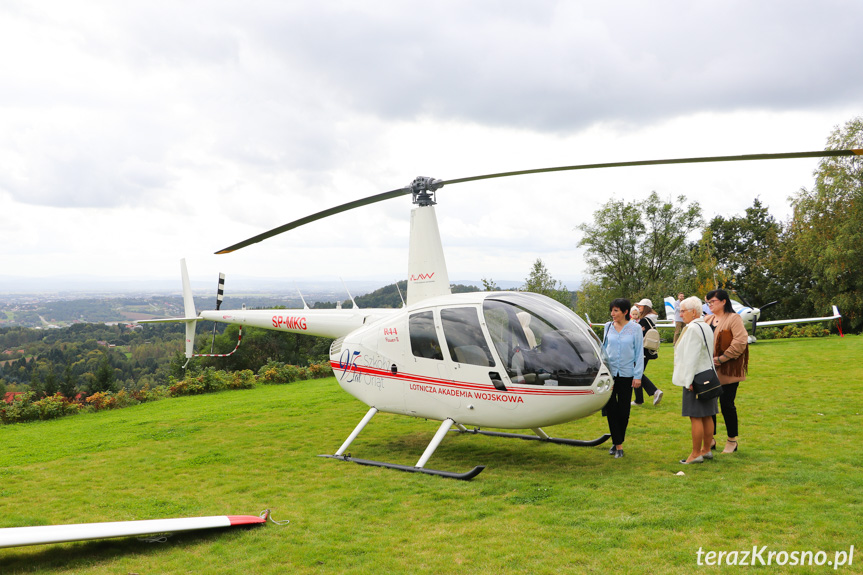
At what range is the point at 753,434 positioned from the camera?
7.03 meters

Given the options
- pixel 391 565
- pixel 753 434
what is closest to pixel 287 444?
pixel 391 565

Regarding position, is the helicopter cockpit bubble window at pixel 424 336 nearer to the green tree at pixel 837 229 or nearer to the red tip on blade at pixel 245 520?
the red tip on blade at pixel 245 520

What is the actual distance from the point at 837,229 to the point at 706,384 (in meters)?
31.0

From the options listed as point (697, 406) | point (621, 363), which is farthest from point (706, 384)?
point (621, 363)

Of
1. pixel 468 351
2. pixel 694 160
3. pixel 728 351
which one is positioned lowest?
pixel 728 351

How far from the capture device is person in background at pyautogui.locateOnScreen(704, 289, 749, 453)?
5.83 metres

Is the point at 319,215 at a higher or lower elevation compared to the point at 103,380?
higher

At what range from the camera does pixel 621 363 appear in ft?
20.0

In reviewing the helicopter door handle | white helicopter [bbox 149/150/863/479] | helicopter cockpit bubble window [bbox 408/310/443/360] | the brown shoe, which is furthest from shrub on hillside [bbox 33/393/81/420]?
the brown shoe

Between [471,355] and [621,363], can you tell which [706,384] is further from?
[471,355]

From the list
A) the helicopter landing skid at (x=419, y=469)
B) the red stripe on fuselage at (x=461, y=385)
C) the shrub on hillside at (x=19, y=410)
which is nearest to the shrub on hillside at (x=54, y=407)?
the shrub on hillside at (x=19, y=410)

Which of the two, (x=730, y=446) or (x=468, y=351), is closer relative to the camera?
(x=468, y=351)

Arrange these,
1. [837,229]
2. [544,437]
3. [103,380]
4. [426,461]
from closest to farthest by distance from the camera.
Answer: [426,461] → [544,437] → [103,380] → [837,229]

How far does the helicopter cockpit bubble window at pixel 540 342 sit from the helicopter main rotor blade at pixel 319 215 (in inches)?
87.5
